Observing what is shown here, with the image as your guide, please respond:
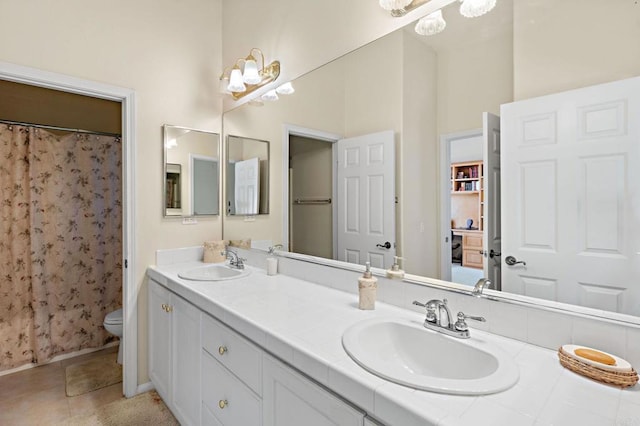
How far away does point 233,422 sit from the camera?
1.30 m

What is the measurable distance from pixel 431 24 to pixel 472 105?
1.34 ft

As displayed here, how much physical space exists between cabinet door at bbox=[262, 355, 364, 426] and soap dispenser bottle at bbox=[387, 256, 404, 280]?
23.2 inches

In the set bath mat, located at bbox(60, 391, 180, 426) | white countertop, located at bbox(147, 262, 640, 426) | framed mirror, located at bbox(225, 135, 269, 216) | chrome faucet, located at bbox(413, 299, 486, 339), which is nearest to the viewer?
white countertop, located at bbox(147, 262, 640, 426)

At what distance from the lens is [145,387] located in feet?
7.21

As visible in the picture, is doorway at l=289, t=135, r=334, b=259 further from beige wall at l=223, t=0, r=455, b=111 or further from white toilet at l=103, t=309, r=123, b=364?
white toilet at l=103, t=309, r=123, b=364

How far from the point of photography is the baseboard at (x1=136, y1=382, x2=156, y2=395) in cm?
217

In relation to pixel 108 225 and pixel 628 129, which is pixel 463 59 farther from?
pixel 108 225

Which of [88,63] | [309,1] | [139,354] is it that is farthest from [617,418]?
[88,63]

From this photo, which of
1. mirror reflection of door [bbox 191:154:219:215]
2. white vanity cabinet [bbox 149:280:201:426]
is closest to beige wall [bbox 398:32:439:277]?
white vanity cabinet [bbox 149:280:201:426]

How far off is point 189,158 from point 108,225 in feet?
3.97

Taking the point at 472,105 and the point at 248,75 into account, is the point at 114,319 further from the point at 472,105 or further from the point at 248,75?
the point at 472,105

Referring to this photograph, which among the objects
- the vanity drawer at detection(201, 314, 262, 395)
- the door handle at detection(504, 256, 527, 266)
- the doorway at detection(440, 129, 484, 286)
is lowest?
the vanity drawer at detection(201, 314, 262, 395)

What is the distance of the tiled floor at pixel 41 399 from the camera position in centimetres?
194

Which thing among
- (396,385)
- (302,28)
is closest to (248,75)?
(302,28)
